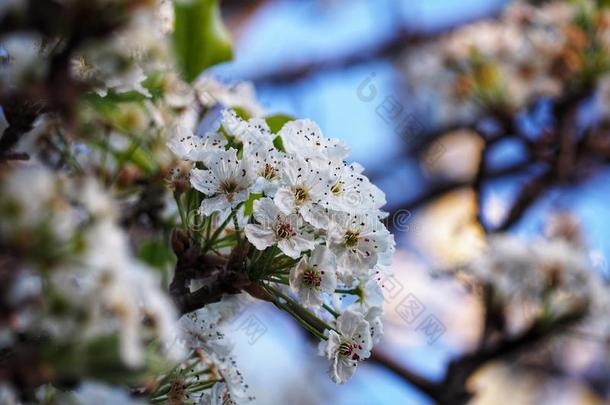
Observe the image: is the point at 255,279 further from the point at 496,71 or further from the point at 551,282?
the point at 496,71

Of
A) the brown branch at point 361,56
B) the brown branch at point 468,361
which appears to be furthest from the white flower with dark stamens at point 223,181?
the brown branch at point 361,56

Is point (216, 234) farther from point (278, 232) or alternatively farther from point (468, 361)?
point (468, 361)

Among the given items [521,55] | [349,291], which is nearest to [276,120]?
[349,291]

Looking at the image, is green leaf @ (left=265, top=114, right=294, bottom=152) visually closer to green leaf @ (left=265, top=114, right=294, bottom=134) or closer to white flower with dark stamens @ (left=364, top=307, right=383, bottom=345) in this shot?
green leaf @ (left=265, top=114, right=294, bottom=134)

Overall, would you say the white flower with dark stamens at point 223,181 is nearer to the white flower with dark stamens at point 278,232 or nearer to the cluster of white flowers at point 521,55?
the white flower with dark stamens at point 278,232

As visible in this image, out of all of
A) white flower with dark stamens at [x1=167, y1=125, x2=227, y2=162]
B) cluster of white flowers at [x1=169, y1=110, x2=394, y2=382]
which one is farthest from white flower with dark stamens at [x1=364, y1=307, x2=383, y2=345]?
white flower with dark stamens at [x1=167, y1=125, x2=227, y2=162]
